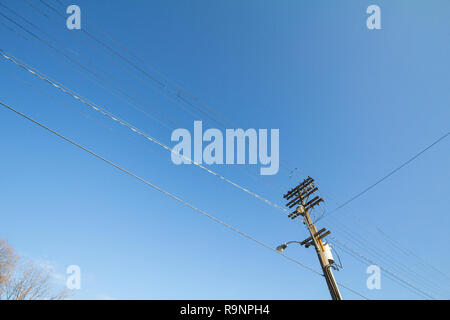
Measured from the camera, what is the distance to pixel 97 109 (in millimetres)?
5621

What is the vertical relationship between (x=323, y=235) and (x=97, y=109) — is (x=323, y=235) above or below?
below
